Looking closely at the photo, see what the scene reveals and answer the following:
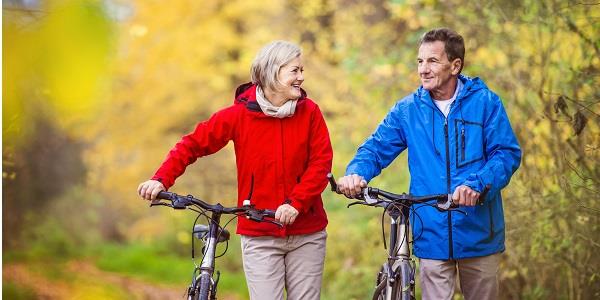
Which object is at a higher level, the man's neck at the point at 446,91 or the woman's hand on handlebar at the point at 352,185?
the man's neck at the point at 446,91

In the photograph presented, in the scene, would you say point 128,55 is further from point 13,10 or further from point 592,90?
point 592,90

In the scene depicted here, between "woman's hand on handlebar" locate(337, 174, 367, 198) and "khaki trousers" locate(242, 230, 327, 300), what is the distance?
1.58 feet

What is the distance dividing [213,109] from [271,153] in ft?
39.3

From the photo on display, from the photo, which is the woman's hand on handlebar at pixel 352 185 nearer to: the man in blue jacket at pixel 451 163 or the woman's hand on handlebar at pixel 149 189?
the man in blue jacket at pixel 451 163

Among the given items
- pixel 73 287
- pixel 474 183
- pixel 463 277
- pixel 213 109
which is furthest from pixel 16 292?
pixel 474 183

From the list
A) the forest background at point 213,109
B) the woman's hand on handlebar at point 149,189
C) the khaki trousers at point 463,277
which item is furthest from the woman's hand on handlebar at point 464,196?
the woman's hand on handlebar at point 149,189

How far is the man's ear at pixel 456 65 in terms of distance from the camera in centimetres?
534

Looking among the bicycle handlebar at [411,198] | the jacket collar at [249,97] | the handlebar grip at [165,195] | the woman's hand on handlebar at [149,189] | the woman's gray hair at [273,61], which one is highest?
the woman's gray hair at [273,61]

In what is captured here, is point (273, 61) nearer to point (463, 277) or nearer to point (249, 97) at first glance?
point (249, 97)

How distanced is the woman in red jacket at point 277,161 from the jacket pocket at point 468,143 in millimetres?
699

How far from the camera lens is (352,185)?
498 centimetres

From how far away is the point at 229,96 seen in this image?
17.3m

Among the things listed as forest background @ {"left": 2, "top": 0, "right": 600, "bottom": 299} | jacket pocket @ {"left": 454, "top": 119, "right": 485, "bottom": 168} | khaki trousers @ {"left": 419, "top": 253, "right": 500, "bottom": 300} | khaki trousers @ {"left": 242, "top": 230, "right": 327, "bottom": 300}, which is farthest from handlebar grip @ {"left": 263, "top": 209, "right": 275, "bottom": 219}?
forest background @ {"left": 2, "top": 0, "right": 600, "bottom": 299}

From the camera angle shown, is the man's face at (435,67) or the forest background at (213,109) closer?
the man's face at (435,67)
